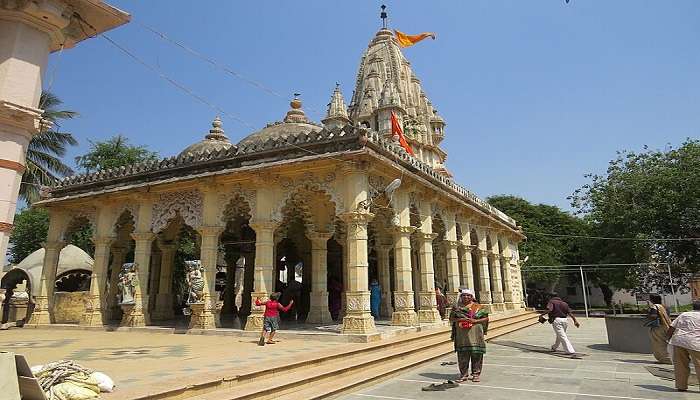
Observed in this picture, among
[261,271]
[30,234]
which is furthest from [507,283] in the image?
[30,234]

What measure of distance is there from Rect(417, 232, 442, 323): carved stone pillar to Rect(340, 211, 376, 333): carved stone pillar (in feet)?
12.5

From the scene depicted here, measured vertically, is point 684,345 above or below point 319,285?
below

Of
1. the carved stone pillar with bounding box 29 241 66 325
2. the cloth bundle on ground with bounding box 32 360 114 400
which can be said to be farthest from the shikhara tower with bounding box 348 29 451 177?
the cloth bundle on ground with bounding box 32 360 114 400

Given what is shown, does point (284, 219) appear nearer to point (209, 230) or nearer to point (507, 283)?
point (209, 230)

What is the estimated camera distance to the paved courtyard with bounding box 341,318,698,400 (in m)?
6.29

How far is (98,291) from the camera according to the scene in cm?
1627

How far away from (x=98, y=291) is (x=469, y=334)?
15205 mm

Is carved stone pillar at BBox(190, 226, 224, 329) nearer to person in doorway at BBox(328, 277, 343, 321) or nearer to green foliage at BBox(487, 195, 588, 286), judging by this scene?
person in doorway at BBox(328, 277, 343, 321)

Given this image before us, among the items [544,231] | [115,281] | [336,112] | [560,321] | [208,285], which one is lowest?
[560,321]

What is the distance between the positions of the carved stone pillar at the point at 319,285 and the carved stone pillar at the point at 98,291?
8.43m

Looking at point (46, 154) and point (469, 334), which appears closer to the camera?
point (469, 334)

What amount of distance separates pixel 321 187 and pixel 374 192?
164 centimetres

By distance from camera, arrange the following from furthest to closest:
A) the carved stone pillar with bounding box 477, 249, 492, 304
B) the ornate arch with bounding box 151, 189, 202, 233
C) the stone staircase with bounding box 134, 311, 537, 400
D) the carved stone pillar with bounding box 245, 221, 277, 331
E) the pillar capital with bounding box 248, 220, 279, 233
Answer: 1. the carved stone pillar with bounding box 477, 249, 492, 304
2. the ornate arch with bounding box 151, 189, 202, 233
3. the pillar capital with bounding box 248, 220, 279, 233
4. the carved stone pillar with bounding box 245, 221, 277, 331
5. the stone staircase with bounding box 134, 311, 537, 400

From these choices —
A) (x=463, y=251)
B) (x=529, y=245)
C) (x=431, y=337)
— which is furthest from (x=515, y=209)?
(x=431, y=337)
